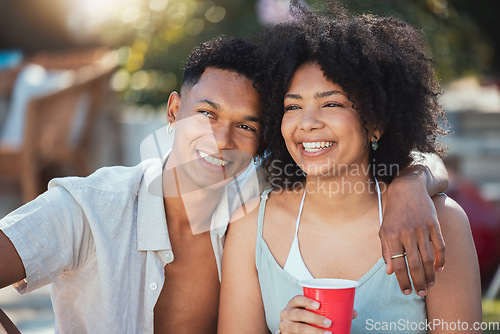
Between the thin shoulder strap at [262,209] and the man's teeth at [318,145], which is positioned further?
the thin shoulder strap at [262,209]

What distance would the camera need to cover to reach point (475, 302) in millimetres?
2418

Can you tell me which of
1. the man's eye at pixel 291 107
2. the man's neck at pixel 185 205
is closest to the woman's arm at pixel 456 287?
the man's eye at pixel 291 107

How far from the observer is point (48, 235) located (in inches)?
93.5

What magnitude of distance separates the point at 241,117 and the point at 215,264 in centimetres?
67

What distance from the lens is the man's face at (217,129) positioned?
107 inches

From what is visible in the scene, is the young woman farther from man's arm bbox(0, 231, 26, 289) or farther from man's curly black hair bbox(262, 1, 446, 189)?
man's arm bbox(0, 231, 26, 289)

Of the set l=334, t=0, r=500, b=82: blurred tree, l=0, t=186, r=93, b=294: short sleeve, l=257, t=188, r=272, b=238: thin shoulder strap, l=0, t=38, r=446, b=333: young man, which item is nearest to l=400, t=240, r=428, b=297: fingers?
l=0, t=38, r=446, b=333: young man

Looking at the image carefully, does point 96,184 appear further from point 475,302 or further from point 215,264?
point 475,302

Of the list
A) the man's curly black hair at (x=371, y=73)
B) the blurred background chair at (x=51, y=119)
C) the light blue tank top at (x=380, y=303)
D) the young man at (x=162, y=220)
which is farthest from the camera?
the blurred background chair at (x=51, y=119)

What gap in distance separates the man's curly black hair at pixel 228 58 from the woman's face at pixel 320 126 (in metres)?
0.26

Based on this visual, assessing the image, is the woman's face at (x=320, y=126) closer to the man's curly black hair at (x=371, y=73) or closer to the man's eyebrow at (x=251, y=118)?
the man's curly black hair at (x=371, y=73)

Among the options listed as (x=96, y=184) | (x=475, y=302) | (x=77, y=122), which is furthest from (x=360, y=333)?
(x=77, y=122)

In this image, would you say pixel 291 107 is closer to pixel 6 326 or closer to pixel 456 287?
pixel 456 287

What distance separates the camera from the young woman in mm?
2498
